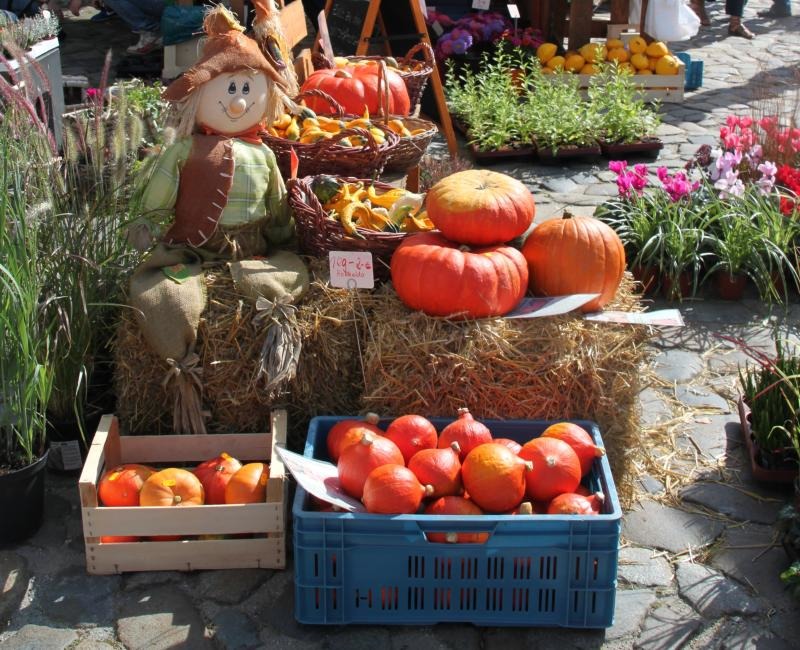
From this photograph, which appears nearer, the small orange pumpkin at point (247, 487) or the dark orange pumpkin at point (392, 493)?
the dark orange pumpkin at point (392, 493)

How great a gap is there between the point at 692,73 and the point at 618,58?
1129 millimetres

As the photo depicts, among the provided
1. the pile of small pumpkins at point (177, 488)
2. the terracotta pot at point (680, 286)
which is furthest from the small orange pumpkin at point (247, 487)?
the terracotta pot at point (680, 286)

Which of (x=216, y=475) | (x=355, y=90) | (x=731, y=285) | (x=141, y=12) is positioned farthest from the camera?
(x=141, y=12)

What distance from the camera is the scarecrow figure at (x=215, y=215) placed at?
10.8 ft

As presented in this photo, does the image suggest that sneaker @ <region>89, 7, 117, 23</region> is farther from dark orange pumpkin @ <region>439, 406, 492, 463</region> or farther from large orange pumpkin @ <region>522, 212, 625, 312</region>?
dark orange pumpkin @ <region>439, 406, 492, 463</region>

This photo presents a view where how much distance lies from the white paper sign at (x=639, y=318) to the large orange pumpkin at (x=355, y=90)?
2.22 metres

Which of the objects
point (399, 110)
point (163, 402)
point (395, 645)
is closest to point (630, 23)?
point (399, 110)

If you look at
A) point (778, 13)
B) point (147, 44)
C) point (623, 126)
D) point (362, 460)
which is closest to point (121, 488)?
point (362, 460)

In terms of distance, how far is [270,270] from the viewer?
3410 mm

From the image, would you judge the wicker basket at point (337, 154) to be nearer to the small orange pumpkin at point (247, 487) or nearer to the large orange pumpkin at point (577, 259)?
the large orange pumpkin at point (577, 259)

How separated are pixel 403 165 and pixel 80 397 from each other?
191cm

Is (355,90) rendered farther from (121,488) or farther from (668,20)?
(668,20)

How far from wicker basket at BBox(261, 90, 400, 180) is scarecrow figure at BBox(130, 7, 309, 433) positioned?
0.39 meters

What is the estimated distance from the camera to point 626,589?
9.71 feet
